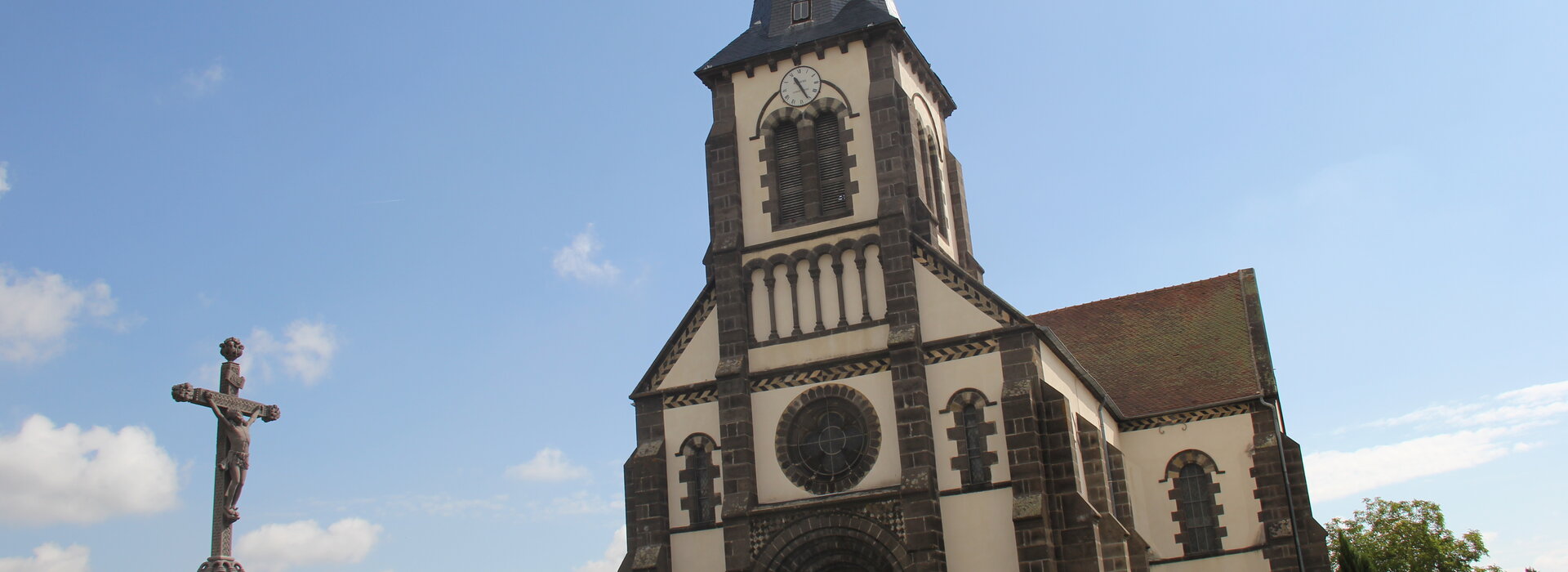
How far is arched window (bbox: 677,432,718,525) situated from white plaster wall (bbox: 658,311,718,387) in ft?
4.41

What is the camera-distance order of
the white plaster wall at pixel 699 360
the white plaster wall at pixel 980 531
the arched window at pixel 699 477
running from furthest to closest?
the white plaster wall at pixel 699 360, the arched window at pixel 699 477, the white plaster wall at pixel 980 531

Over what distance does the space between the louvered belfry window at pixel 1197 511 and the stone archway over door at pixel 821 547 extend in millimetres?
10305

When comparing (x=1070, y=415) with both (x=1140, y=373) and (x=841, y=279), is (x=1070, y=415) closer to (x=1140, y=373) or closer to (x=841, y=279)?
Answer: (x=841, y=279)

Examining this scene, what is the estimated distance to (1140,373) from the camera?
1377 inches

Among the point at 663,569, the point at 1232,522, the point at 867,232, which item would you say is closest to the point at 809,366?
the point at 867,232

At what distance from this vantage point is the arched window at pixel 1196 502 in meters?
31.7

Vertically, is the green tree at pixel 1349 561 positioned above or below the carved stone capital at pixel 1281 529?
below

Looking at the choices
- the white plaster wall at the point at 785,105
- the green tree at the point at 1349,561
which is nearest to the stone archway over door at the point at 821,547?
the white plaster wall at the point at 785,105

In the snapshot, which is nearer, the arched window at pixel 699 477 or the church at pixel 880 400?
the church at pixel 880 400

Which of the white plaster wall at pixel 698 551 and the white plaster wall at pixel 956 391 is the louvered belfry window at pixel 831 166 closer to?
the white plaster wall at pixel 956 391

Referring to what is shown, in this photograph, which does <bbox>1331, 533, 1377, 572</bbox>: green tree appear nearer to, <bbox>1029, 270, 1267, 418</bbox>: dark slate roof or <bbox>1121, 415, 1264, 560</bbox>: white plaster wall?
<bbox>1121, 415, 1264, 560</bbox>: white plaster wall

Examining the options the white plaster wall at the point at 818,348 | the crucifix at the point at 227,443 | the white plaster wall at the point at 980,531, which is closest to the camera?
the crucifix at the point at 227,443

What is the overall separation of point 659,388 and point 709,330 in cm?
166

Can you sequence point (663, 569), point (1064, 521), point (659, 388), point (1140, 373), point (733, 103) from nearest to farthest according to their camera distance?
point (1064, 521), point (663, 569), point (659, 388), point (733, 103), point (1140, 373)
